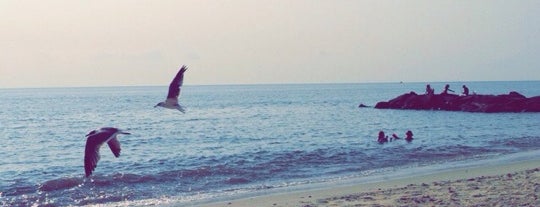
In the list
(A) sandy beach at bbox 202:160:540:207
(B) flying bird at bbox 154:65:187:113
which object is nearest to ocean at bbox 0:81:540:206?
(A) sandy beach at bbox 202:160:540:207

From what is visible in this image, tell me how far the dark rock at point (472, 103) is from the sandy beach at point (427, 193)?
44.3m

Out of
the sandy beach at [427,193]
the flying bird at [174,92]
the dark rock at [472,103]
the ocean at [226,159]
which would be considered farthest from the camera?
the dark rock at [472,103]

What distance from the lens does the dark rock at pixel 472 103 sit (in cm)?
6056

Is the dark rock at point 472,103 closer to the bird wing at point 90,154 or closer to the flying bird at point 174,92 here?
the flying bird at point 174,92

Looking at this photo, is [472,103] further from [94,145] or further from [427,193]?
[94,145]

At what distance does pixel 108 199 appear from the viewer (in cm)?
1738

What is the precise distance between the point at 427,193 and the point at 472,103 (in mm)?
50594

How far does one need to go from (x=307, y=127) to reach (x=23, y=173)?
26773 mm

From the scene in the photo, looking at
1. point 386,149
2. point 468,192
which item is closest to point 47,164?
point 386,149

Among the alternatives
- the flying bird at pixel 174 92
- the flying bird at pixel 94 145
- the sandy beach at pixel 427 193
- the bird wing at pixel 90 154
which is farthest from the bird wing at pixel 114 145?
the sandy beach at pixel 427 193

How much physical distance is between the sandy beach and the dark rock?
4425 cm

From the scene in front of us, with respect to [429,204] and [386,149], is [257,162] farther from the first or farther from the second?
[429,204]

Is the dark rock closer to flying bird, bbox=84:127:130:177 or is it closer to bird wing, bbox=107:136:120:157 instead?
bird wing, bbox=107:136:120:157

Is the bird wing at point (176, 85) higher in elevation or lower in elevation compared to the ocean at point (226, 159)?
higher
